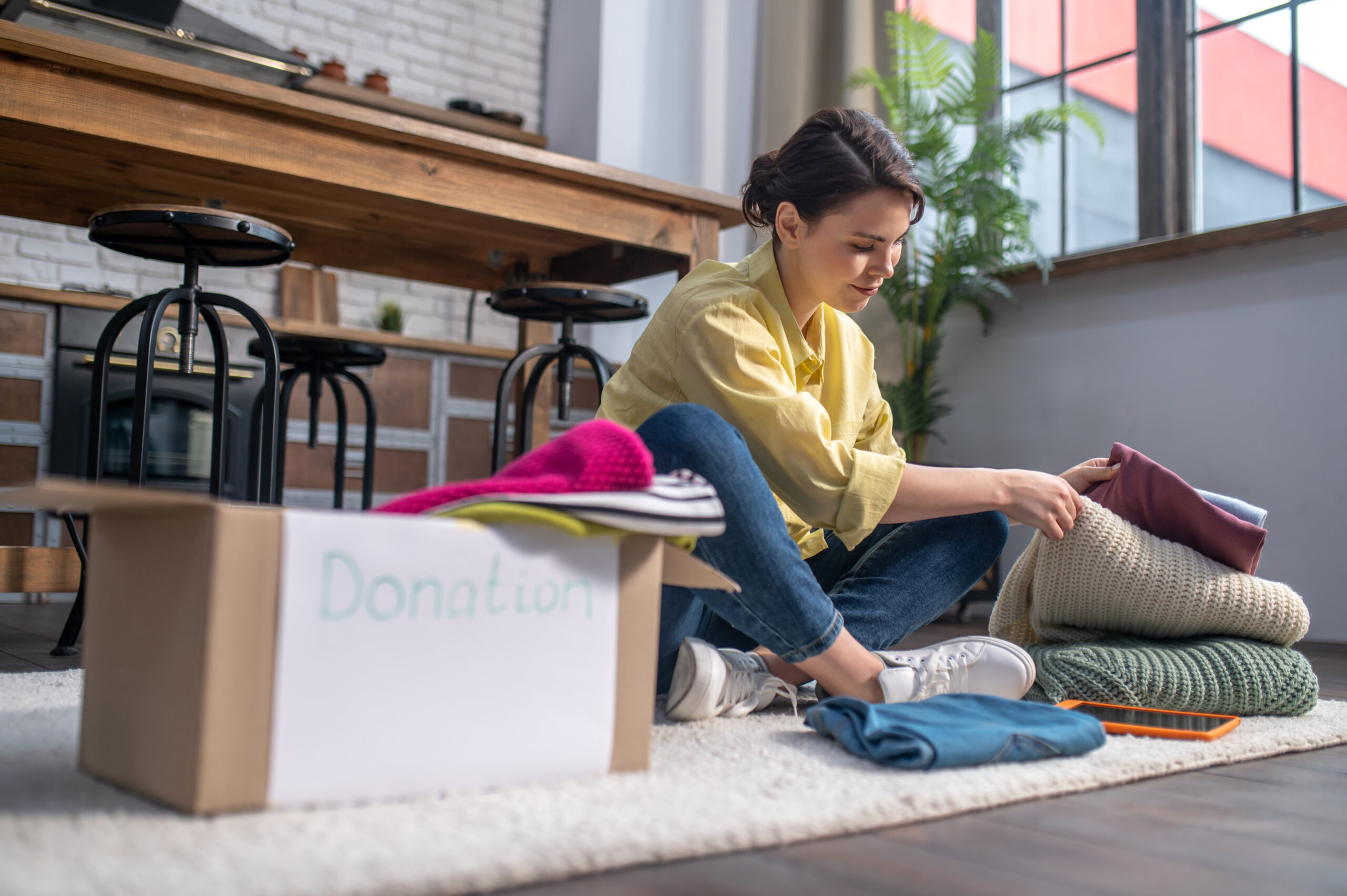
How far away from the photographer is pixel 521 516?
78cm

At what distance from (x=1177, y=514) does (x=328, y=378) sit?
6.72ft

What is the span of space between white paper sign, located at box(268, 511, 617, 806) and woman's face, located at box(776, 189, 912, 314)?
0.61 metres

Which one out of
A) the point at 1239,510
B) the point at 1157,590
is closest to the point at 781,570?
the point at 1157,590

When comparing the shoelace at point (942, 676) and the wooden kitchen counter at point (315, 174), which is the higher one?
the wooden kitchen counter at point (315, 174)

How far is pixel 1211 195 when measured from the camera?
10.2 ft

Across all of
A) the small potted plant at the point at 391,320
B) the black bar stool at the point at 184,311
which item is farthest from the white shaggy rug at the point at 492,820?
the small potted plant at the point at 391,320

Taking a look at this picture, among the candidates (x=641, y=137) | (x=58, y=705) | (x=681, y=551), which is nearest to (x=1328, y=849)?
(x=681, y=551)

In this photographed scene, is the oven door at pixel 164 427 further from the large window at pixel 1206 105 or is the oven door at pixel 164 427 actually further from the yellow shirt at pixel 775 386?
the large window at pixel 1206 105

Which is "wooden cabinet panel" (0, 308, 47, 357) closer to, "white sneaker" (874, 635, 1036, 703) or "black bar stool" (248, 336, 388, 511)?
"black bar stool" (248, 336, 388, 511)

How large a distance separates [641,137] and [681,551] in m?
3.50

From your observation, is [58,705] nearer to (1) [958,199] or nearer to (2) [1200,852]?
(2) [1200,852]

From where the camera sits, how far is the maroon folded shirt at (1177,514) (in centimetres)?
137

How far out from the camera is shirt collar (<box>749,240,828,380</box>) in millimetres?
1351

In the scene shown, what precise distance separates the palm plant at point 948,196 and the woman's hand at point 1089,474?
1849 mm
